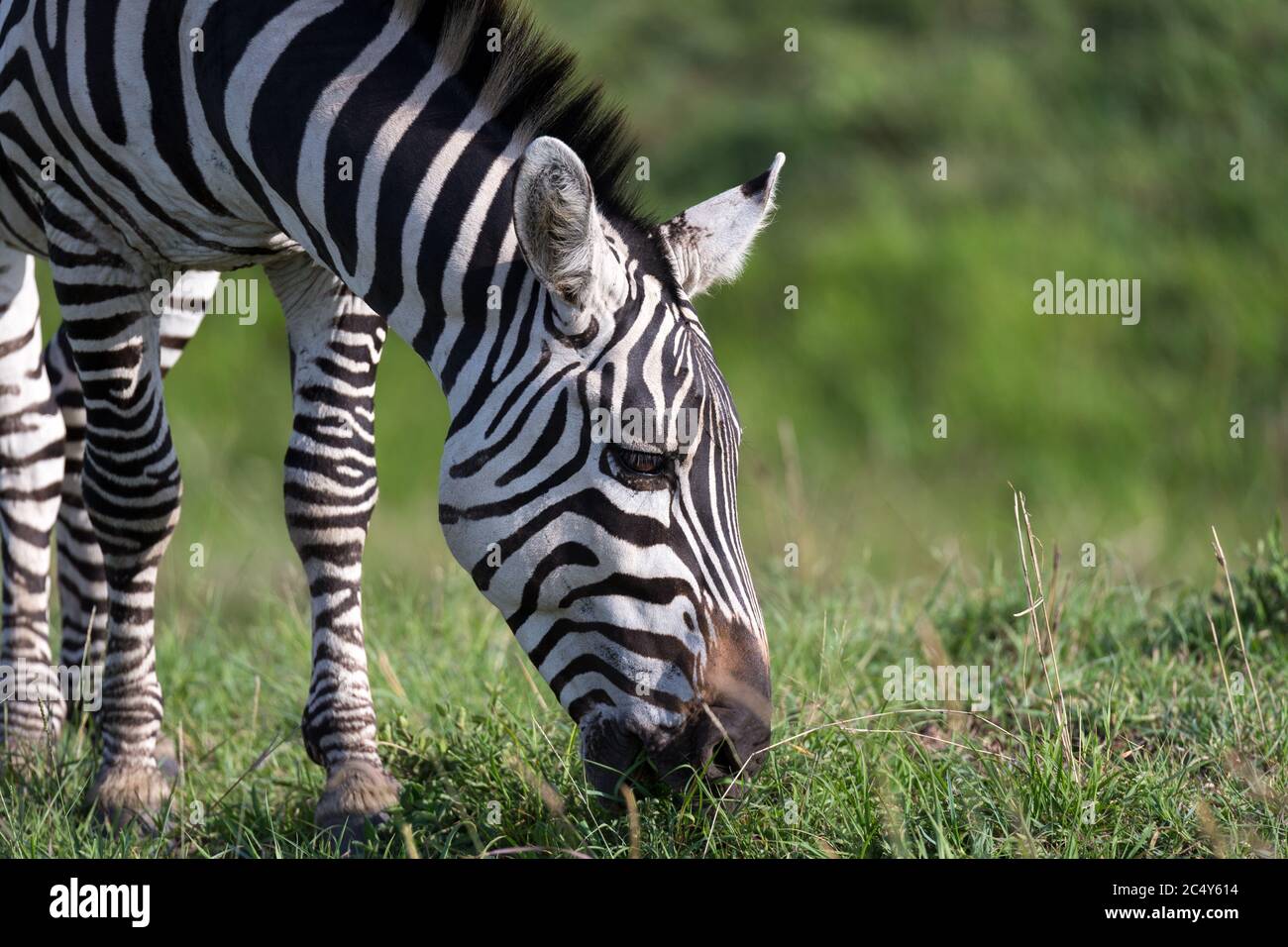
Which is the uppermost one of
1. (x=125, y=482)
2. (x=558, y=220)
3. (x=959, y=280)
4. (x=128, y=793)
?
(x=959, y=280)

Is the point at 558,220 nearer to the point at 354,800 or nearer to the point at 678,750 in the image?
the point at 678,750

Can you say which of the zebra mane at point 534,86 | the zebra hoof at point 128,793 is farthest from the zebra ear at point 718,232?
the zebra hoof at point 128,793

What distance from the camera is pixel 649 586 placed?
3570 millimetres

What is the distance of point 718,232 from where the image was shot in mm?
4059

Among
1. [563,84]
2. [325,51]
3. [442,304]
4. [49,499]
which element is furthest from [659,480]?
[49,499]

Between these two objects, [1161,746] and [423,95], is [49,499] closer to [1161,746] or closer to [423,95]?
[423,95]

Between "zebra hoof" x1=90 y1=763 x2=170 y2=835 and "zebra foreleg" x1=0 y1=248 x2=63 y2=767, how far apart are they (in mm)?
706

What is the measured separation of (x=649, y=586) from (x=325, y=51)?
1.83 meters

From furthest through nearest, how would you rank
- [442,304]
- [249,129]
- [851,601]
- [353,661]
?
[851,601] < [353,661] < [249,129] < [442,304]

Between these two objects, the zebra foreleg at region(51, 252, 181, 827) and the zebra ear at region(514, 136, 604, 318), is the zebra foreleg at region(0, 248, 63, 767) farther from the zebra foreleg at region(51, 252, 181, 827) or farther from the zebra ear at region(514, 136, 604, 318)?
the zebra ear at region(514, 136, 604, 318)

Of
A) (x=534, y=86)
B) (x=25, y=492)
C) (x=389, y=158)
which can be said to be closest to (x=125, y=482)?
(x=25, y=492)

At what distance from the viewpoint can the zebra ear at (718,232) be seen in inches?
157

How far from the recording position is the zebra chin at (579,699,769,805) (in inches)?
140

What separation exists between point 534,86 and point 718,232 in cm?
64
